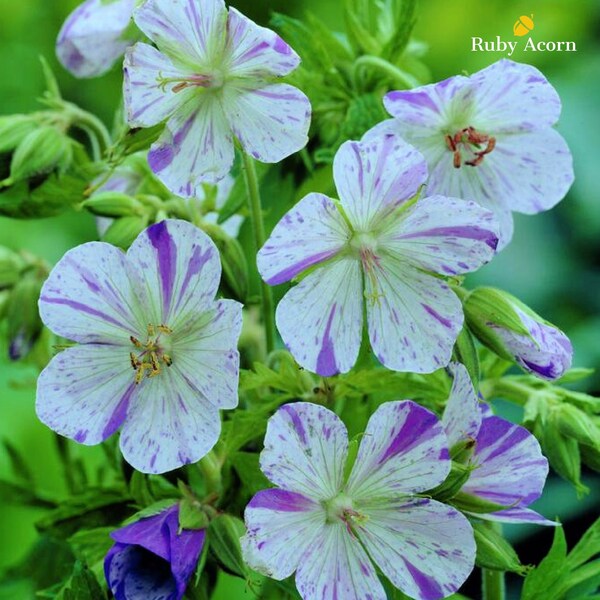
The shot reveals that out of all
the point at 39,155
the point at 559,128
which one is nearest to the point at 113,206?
the point at 39,155

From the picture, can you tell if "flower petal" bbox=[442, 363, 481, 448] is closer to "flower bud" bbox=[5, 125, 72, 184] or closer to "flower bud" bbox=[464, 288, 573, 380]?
"flower bud" bbox=[464, 288, 573, 380]

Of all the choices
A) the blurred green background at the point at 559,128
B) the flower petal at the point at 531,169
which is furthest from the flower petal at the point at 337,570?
the blurred green background at the point at 559,128

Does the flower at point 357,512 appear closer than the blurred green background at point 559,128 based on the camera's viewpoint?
Yes

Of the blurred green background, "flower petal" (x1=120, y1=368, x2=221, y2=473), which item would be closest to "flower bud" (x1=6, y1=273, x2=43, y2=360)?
"flower petal" (x1=120, y1=368, x2=221, y2=473)

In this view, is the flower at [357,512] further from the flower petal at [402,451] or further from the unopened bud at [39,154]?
the unopened bud at [39,154]

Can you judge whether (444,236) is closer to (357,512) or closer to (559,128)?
(357,512)
